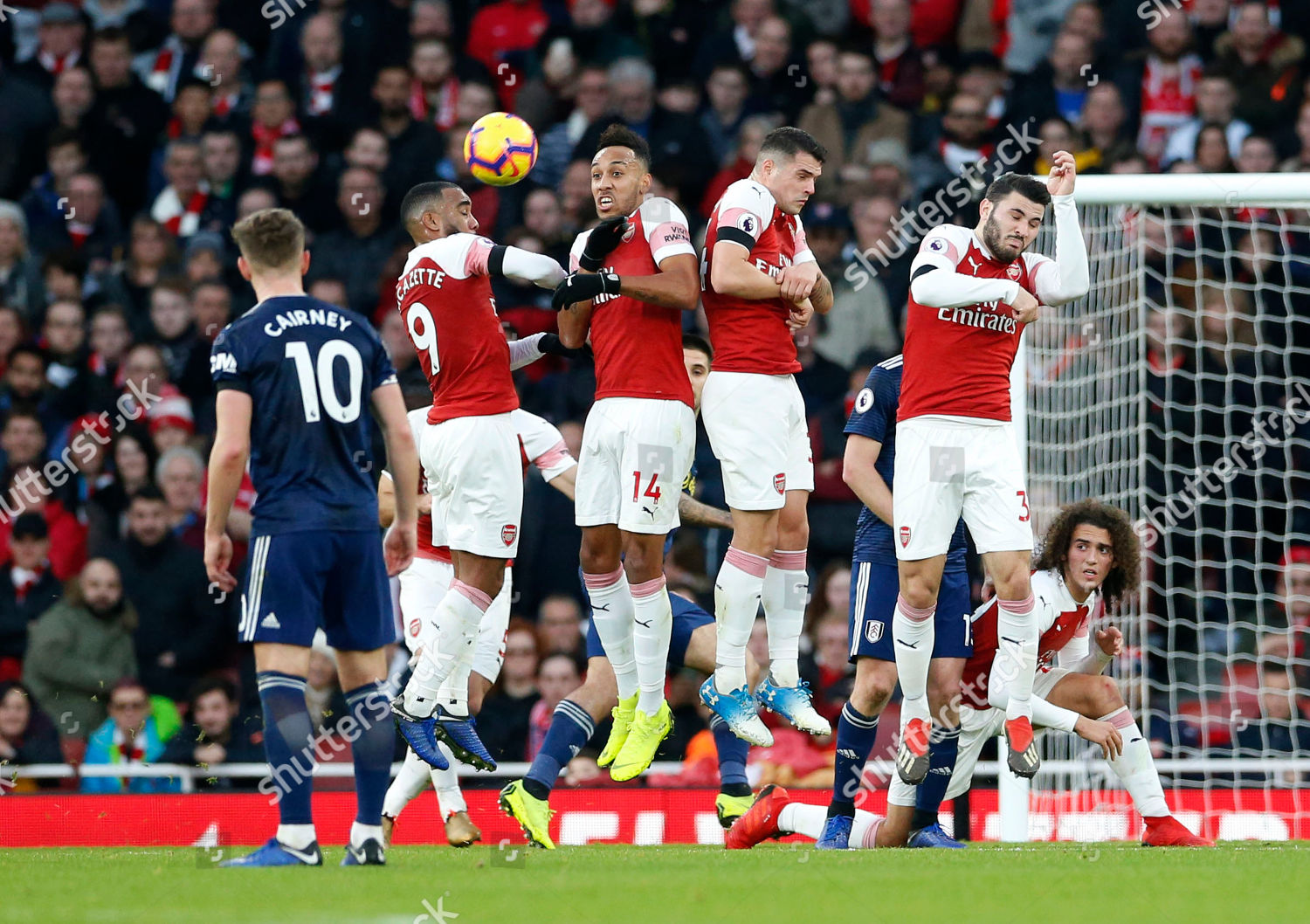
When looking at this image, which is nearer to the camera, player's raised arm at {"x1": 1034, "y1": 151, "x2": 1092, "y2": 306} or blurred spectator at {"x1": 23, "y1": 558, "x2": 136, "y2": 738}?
player's raised arm at {"x1": 1034, "y1": 151, "x2": 1092, "y2": 306}

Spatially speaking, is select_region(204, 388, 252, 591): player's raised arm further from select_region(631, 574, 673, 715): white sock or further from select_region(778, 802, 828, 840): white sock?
select_region(778, 802, 828, 840): white sock

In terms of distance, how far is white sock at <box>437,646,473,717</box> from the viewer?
7.66m

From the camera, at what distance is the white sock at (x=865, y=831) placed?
7988 mm

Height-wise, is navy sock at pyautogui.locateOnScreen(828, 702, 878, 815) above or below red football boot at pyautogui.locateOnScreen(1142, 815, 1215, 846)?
above

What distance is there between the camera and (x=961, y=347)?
7500 mm

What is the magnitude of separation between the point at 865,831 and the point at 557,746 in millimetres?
1530

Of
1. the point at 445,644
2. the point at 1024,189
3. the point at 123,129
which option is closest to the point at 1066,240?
the point at 1024,189

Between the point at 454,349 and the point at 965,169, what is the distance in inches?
250

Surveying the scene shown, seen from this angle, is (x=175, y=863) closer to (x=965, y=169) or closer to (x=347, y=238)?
(x=347, y=238)

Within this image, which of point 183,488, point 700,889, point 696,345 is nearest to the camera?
point 700,889

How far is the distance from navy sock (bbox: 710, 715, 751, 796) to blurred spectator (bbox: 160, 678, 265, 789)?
3.78 m

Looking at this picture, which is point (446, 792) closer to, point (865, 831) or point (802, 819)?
point (802, 819)

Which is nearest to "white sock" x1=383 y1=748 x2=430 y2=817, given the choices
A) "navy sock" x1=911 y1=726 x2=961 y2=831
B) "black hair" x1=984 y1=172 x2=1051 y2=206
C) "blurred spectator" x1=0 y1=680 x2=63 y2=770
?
"navy sock" x1=911 y1=726 x2=961 y2=831

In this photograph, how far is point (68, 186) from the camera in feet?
45.3
